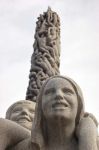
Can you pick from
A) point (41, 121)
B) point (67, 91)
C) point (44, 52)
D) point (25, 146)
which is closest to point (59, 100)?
point (67, 91)

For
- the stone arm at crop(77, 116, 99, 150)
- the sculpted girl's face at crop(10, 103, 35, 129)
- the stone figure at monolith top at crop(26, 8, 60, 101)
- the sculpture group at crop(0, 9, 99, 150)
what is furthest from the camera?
the stone figure at monolith top at crop(26, 8, 60, 101)

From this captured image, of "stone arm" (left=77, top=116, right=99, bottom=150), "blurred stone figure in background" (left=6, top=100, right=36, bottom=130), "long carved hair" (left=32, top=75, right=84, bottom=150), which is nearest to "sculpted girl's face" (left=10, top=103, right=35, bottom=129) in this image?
"blurred stone figure in background" (left=6, top=100, right=36, bottom=130)

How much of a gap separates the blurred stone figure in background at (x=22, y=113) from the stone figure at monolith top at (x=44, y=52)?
322cm

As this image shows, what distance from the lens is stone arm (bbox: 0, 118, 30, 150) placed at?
520 centimetres

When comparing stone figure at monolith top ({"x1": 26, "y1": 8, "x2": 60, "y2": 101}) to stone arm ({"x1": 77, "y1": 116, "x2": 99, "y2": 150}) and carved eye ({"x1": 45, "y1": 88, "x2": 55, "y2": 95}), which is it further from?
stone arm ({"x1": 77, "y1": 116, "x2": 99, "y2": 150})

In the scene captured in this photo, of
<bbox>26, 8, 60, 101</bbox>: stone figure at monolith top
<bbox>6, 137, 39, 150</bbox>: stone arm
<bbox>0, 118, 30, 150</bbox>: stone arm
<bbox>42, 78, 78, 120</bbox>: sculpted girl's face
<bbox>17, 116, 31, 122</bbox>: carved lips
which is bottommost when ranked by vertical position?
<bbox>6, 137, 39, 150</bbox>: stone arm

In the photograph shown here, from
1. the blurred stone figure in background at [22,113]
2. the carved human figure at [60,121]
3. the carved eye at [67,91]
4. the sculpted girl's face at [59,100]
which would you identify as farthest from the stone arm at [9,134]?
the blurred stone figure in background at [22,113]

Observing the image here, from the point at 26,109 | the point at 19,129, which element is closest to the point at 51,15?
the point at 26,109

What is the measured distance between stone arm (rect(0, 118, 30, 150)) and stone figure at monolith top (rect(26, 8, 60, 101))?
191 inches

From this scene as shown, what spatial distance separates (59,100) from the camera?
5023 millimetres

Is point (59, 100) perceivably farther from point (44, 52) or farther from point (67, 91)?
point (44, 52)

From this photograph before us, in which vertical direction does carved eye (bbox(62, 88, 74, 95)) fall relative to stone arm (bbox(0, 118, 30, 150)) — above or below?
above

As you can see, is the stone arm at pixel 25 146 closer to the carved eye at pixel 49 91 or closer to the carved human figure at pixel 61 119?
the carved human figure at pixel 61 119

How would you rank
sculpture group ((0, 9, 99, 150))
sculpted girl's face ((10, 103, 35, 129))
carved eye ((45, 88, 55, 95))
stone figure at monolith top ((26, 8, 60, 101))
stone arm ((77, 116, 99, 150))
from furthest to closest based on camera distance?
stone figure at monolith top ((26, 8, 60, 101)) < sculpted girl's face ((10, 103, 35, 129)) < carved eye ((45, 88, 55, 95)) < sculpture group ((0, 9, 99, 150)) < stone arm ((77, 116, 99, 150))
